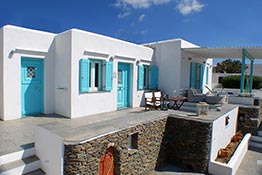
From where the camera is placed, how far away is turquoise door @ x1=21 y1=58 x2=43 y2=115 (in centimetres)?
791

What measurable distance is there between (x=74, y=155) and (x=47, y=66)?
18.3 ft

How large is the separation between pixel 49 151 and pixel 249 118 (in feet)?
34.0

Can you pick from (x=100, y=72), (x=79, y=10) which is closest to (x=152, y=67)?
(x=100, y=72)

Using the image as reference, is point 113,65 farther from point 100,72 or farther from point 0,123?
point 0,123

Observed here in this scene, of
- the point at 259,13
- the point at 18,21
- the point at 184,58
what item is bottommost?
the point at 184,58

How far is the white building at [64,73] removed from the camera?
293 inches

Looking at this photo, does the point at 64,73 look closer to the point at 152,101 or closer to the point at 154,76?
the point at 152,101

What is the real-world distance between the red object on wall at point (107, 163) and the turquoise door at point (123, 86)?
5.26m

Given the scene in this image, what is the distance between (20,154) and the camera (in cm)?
462

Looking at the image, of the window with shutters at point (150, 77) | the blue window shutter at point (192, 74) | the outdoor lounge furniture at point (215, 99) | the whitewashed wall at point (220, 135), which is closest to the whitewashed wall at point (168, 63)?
the window with shutters at point (150, 77)

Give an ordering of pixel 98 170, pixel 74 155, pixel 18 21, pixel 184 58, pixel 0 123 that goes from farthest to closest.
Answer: pixel 184 58, pixel 18 21, pixel 0 123, pixel 98 170, pixel 74 155

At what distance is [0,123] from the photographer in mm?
6965

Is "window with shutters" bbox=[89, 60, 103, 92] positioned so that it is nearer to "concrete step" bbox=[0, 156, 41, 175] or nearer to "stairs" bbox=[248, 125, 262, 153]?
"concrete step" bbox=[0, 156, 41, 175]

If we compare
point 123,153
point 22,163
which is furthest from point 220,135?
point 22,163
